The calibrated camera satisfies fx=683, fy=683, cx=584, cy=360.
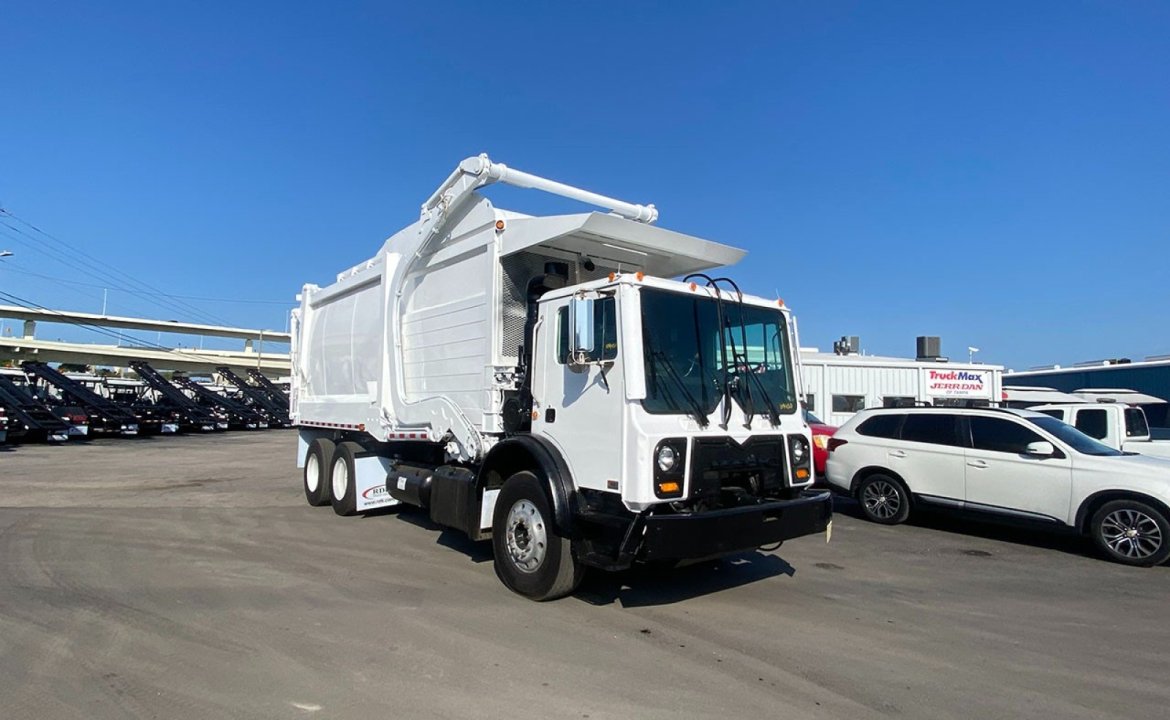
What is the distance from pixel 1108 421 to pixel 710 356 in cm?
985

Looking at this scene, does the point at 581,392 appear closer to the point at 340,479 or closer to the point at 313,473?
the point at 340,479

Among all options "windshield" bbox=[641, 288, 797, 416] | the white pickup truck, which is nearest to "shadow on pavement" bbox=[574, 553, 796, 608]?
"windshield" bbox=[641, 288, 797, 416]

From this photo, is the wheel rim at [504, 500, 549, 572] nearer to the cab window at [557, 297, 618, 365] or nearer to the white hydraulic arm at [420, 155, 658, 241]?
the cab window at [557, 297, 618, 365]

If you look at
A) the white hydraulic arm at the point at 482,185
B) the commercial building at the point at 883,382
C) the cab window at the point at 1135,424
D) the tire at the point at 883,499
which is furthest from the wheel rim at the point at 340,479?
the commercial building at the point at 883,382

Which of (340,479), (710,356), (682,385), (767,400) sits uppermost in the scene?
(710,356)

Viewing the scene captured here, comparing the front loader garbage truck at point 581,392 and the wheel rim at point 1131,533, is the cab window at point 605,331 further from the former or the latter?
the wheel rim at point 1131,533

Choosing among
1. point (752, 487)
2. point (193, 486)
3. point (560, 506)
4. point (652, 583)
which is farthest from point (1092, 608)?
point (193, 486)

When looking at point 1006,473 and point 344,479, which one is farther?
point 344,479

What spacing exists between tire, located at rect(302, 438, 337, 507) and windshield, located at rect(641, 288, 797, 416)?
6694 millimetres

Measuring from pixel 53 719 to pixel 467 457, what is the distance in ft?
12.5

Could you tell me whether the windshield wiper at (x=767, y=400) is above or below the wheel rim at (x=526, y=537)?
above

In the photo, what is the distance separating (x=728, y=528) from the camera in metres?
4.95

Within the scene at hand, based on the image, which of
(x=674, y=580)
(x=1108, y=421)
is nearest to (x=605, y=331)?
(x=674, y=580)

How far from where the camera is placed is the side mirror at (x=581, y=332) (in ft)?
17.3
